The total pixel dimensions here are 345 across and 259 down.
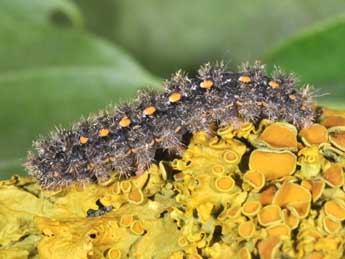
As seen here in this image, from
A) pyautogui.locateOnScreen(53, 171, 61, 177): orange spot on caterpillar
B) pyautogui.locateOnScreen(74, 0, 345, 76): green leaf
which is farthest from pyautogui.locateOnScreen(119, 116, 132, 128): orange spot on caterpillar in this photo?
pyautogui.locateOnScreen(74, 0, 345, 76): green leaf

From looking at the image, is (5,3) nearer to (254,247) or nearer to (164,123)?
(164,123)

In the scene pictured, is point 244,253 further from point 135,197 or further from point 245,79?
point 245,79

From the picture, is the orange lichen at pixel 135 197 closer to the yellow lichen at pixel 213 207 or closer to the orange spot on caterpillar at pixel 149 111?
the yellow lichen at pixel 213 207

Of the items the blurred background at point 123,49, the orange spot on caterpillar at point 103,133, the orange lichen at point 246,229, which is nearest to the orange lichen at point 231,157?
the orange lichen at point 246,229

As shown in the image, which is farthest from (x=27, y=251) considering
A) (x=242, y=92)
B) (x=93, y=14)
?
(x=93, y=14)

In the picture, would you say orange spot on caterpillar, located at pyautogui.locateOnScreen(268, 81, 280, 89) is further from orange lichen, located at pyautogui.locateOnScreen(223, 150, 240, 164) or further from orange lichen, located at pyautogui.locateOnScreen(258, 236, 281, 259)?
orange lichen, located at pyautogui.locateOnScreen(258, 236, 281, 259)
